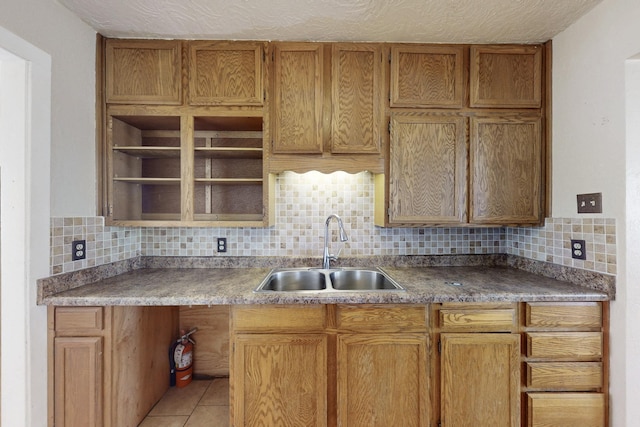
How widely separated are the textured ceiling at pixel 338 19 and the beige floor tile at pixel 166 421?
7.45 feet

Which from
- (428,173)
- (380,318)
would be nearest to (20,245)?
(380,318)

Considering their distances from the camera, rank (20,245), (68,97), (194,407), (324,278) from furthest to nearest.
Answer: (324,278)
(194,407)
(68,97)
(20,245)

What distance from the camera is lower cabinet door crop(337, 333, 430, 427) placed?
1.41 meters

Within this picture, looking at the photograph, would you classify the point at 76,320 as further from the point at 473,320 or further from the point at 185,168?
the point at 473,320

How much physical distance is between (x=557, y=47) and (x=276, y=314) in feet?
7.28

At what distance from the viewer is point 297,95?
175cm

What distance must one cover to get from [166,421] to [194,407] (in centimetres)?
16

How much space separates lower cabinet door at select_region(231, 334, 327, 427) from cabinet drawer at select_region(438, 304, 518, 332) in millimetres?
623

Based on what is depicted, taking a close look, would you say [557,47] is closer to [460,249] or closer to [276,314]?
[460,249]

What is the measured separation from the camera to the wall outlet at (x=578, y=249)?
155 centimetres

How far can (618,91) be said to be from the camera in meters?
1.39


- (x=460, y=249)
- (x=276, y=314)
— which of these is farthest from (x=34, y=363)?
→ (x=460, y=249)

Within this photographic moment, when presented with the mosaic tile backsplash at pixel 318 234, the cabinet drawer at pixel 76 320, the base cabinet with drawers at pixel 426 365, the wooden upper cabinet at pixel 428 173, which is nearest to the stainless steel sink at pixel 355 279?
the mosaic tile backsplash at pixel 318 234

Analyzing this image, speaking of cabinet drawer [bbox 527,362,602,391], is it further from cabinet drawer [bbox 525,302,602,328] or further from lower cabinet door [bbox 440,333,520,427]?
cabinet drawer [bbox 525,302,602,328]
